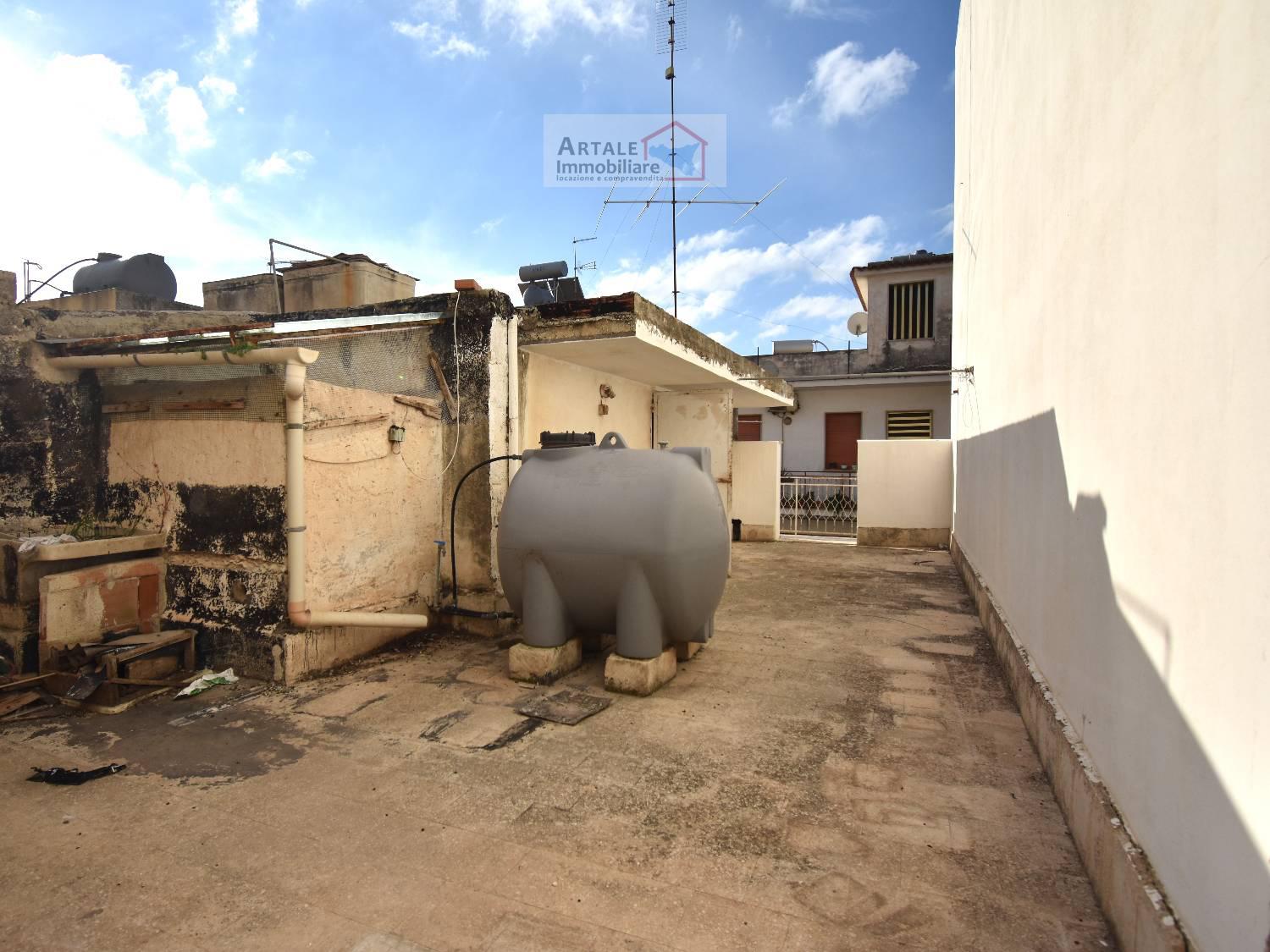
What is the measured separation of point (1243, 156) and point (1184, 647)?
1352 mm

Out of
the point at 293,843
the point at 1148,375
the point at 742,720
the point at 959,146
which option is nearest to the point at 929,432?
the point at 959,146

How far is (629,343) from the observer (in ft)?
22.1

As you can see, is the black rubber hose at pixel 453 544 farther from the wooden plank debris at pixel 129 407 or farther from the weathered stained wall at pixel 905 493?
the weathered stained wall at pixel 905 493

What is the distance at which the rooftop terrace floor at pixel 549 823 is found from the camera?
93.2 inches

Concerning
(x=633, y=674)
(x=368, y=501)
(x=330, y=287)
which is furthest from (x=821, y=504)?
(x=368, y=501)

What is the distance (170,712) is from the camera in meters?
4.40

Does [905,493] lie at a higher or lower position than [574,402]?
lower

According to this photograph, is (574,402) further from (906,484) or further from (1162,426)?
(906,484)

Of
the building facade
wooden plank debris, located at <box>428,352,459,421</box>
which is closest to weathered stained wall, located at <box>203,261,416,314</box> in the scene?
wooden plank debris, located at <box>428,352,459,421</box>

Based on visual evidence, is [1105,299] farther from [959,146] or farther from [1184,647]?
[959,146]

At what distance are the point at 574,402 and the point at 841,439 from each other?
13.2 metres

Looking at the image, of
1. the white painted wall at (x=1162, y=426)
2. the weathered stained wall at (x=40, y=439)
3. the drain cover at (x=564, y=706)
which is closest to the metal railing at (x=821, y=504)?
the drain cover at (x=564, y=706)

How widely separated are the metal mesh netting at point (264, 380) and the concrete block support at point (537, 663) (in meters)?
2.53

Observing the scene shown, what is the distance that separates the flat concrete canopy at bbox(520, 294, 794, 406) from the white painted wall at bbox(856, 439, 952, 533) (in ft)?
13.3
